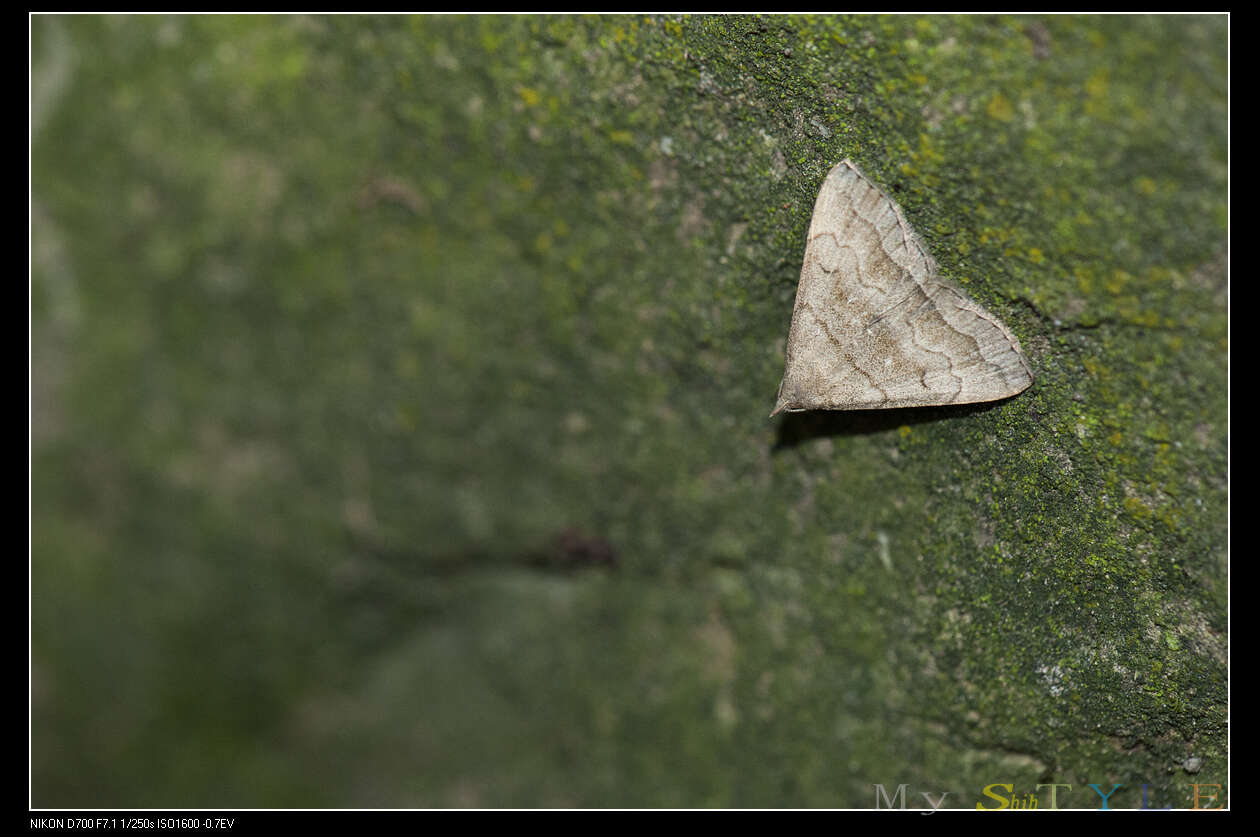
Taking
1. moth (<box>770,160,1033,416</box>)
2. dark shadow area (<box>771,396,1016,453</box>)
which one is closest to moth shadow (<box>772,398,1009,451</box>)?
dark shadow area (<box>771,396,1016,453</box>)

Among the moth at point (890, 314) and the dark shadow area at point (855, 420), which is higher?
the moth at point (890, 314)

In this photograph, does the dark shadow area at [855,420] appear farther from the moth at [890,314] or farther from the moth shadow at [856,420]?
the moth at [890,314]

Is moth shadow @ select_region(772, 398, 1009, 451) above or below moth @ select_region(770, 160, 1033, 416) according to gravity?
below

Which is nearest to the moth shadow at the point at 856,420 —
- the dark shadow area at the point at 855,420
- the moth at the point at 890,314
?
the dark shadow area at the point at 855,420

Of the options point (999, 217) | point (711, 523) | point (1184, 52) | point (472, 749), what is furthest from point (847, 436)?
point (472, 749)

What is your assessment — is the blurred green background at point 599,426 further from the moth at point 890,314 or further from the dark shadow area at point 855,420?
the moth at point 890,314

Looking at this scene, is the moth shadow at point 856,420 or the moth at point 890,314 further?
the moth shadow at point 856,420

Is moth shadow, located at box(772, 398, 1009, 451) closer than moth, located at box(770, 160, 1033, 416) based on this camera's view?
No

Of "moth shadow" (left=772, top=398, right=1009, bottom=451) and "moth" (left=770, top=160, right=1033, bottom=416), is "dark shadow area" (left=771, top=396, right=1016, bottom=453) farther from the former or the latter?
"moth" (left=770, top=160, right=1033, bottom=416)
